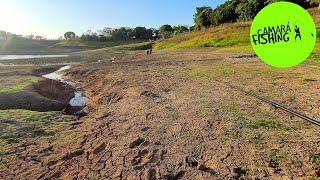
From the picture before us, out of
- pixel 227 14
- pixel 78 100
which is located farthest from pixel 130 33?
pixel 78 100

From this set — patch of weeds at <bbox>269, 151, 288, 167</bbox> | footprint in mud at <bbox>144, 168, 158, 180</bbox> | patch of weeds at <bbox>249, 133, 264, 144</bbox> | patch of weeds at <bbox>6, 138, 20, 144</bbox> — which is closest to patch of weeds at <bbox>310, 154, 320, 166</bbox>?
patch of weeds at <bbox>269, 151, 288, 167</bbox>

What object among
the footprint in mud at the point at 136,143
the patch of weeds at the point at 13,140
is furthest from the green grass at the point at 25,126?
the footprint in mud at the point at 136,143

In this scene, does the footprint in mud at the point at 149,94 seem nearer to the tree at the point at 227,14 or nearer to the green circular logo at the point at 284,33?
the green circular logo at the point at 284,33

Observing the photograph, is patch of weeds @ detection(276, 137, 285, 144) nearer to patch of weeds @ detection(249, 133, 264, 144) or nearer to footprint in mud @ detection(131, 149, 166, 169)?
patch of weeds @ detection(249, 133, 264, 144)

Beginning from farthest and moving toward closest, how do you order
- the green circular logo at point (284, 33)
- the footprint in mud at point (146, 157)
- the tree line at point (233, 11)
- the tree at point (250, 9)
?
the tree at point (250, 9) < the tree line at point (233, 11) < the green circular logo at point (284, 33) < the footprint in mud at point (146, 157)

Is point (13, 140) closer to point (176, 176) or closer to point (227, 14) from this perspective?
point (176, 176)

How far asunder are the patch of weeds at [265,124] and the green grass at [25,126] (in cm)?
652

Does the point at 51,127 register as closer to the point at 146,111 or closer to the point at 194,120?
the point at 146,111

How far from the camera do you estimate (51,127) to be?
38.2 ft

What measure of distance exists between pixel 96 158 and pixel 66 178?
42.6 inches

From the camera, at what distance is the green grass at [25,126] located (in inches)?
398

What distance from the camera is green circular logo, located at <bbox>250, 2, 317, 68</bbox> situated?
10258mm

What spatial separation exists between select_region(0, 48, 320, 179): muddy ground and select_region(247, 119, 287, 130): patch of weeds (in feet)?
0.09

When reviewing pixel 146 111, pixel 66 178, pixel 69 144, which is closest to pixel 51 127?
pixel 69 144
